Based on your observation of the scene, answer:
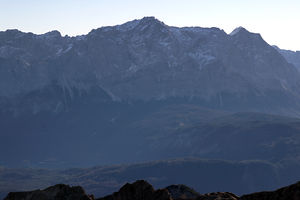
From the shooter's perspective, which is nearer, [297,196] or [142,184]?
[297,196]

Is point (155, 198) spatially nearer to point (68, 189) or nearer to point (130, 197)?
point (130, 197)

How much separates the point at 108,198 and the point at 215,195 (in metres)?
12.3

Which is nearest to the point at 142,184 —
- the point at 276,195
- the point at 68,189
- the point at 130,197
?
the point at 130,197

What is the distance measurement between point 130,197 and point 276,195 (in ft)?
65.1

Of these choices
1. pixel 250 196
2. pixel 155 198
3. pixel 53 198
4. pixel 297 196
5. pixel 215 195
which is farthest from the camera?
pixel 53 198

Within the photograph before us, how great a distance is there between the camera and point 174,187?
79625 millimetres

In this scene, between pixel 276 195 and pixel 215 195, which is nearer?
pixel 276 195

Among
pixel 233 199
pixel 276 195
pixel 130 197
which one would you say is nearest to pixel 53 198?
pixel 130 197

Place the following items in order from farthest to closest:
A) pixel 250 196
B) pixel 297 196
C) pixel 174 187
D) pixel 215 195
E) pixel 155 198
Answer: pixel 174 187 < pixel 155 198 < pixel 215 195 < pixel 250 196 < pixel 297 196

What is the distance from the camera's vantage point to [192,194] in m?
75.4

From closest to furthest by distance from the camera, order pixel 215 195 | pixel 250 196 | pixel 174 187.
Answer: pixel 250 196
pixel 215 195
pixel 174 187

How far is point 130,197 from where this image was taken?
2788 inches

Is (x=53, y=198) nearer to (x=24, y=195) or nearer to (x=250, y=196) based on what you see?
(x=24, y=195)

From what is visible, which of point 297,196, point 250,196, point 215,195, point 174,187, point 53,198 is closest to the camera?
point 297,196
